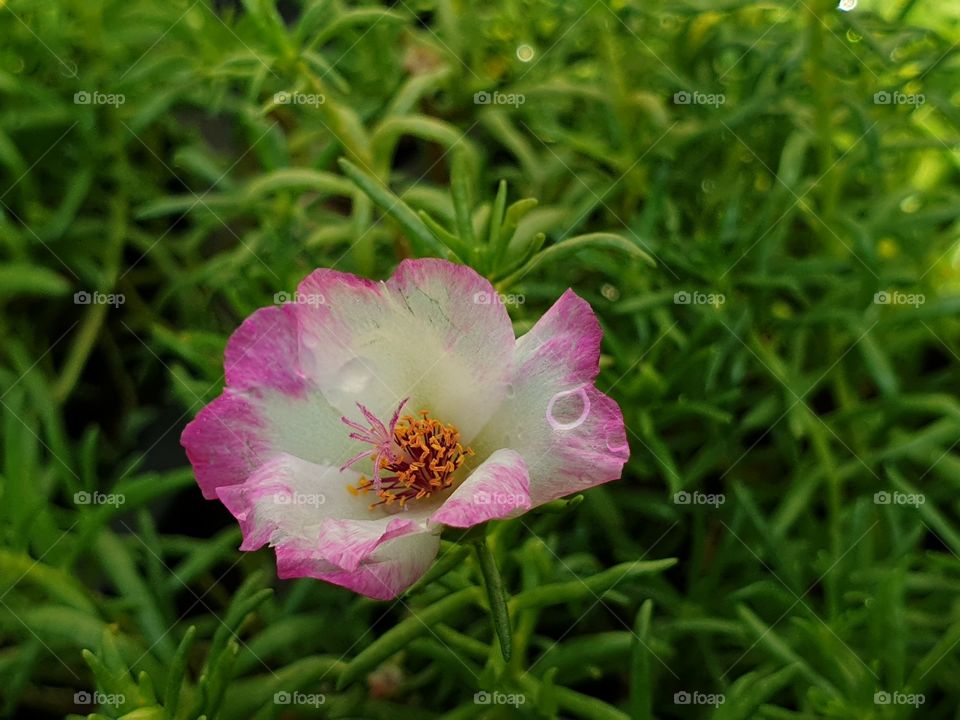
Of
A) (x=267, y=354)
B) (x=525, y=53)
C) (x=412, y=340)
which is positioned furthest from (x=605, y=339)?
(x=525, y=53)

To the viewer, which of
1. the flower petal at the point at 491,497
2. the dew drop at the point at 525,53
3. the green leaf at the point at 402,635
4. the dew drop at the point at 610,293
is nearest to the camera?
the flower petal at the point at 491,497

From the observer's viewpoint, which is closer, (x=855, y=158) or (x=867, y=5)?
(x=855, y=158)

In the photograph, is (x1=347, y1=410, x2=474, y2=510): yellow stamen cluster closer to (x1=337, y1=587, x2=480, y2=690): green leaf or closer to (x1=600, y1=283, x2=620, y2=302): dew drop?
(x1=337, y1=587, x2=480, y2=690): green leaf

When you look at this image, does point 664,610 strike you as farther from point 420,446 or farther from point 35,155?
point 35,155

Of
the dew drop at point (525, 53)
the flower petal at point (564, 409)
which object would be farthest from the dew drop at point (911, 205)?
the flower petal at point (564, 409)

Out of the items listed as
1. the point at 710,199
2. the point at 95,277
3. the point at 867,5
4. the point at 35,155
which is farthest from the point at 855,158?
the point at 35,155

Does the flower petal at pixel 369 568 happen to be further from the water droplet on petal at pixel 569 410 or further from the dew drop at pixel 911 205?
the dew drop at pixel 911 205

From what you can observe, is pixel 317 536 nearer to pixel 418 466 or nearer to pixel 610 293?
pixel 418 466
